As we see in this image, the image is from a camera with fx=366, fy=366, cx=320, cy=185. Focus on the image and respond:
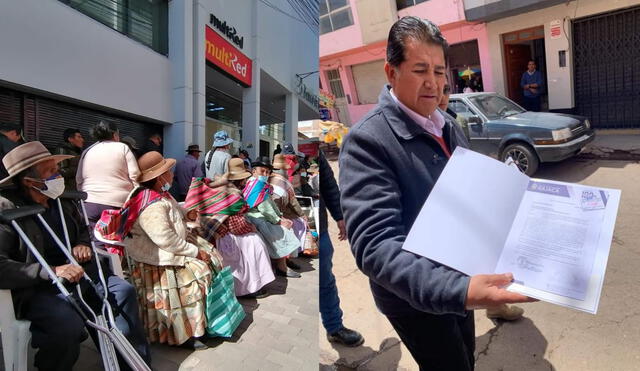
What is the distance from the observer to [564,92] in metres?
0.79

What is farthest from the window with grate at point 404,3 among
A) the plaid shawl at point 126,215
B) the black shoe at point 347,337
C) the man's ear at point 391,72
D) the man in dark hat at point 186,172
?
the black shoe at point 347,337

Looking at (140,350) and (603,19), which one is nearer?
(140,350)

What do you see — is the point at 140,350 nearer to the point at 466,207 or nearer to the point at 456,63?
the point at 466,207

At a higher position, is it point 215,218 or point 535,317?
point 215,218

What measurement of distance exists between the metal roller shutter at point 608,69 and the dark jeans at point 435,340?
543 mm

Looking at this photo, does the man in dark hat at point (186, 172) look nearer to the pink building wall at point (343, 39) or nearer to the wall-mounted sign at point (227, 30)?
the wall-mounted sign at point (227, 30)

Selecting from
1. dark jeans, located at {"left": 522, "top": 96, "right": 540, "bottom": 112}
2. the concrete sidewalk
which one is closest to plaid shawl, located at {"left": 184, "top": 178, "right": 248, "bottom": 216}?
dark jeans, located at {"left": 522, "top": 96, "right": 540, "bottom": 112}

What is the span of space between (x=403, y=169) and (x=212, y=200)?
39cm

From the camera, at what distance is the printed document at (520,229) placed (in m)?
0.50

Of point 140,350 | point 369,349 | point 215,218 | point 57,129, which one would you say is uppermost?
point 57,129

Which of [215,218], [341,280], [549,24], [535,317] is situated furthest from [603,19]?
[215,218]

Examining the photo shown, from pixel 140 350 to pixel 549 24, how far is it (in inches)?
39.7

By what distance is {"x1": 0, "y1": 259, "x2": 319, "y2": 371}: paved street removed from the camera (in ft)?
2.06

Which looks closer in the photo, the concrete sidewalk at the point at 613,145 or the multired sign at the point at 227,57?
the multired sign at the point at 227,57
